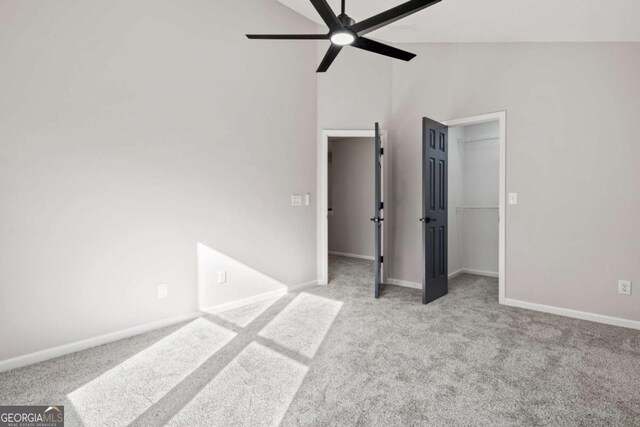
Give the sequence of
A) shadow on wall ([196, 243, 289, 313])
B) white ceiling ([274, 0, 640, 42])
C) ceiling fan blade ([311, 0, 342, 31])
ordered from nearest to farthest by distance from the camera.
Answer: ceiling fan blade ([311, 0, 342, 31])
white ceiling ([274, 0, 640, 42])
shadow on wall ([196, 243, 289, 313])

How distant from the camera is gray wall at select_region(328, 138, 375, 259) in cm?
640

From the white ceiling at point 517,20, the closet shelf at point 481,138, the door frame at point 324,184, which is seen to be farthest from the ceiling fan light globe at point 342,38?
the closet shelf at point 481,138

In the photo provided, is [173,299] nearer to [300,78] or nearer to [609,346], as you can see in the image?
[300,78]

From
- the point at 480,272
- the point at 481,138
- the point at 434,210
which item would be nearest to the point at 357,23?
the point at 434,210

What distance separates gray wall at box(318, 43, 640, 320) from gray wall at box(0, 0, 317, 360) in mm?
2201

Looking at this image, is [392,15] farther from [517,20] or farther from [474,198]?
[474,198]

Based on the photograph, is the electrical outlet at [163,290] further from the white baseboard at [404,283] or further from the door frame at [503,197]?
the door frame at [503,197]

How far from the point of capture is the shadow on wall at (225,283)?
10.8 ft

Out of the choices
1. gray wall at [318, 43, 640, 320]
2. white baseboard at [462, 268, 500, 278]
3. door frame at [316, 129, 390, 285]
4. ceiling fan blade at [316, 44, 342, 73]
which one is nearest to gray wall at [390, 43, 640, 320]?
gray wall at [318, 43, 640, 320]

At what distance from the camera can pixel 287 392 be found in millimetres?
1937

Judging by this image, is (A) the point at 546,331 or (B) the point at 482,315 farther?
(B) the point at 482,315

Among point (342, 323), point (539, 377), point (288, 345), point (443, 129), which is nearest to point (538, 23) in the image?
point (443, 129)

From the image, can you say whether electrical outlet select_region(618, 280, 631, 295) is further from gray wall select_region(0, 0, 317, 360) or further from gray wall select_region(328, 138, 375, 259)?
gray wall select_region(328, 138, 375, 259)

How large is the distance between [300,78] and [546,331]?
381cm
